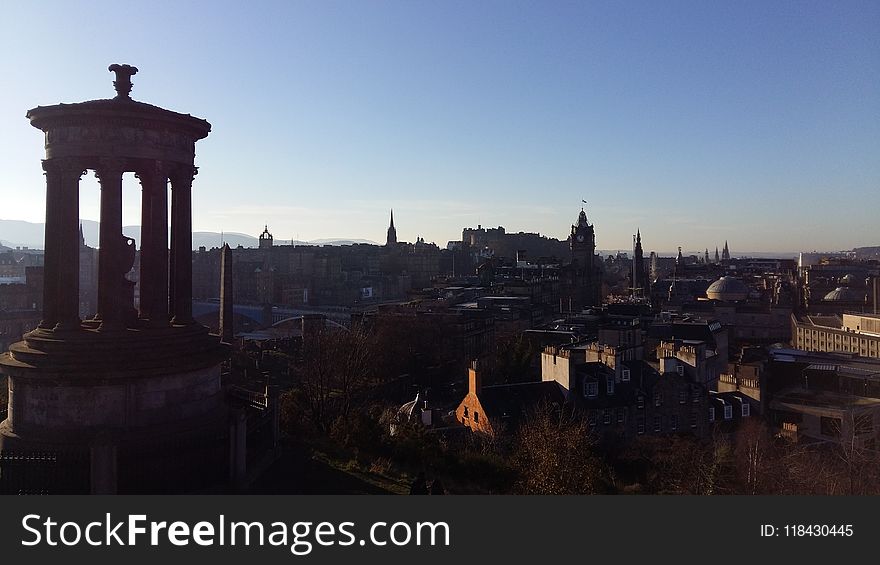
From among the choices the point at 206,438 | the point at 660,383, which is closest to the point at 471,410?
the point at 660,383

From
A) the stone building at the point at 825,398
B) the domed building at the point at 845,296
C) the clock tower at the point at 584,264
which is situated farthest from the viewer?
the clock tower at the point at 584,264

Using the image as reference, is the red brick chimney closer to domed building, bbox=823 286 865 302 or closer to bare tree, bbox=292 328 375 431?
bare tree, bbox=292 328 375 431

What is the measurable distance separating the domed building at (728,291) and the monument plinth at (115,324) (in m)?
95.5

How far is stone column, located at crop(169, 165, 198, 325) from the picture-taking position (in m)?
13.6

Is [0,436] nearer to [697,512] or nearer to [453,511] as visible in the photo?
[453,511]

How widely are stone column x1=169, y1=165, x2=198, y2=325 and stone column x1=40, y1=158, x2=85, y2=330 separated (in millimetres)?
1766

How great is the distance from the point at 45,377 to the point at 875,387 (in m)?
42.0

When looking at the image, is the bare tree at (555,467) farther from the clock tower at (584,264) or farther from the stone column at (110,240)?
the clock tower at (584,264)

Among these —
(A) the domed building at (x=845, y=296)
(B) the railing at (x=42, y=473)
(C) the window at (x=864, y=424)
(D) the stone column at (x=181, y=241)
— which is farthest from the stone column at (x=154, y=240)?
(A) the domed building at (x=845, y=296)

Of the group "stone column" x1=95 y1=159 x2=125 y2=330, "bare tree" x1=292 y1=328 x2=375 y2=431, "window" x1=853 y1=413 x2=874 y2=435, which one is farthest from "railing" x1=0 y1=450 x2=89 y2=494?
"window" x1=853 y1=413 x2=874 y2=435

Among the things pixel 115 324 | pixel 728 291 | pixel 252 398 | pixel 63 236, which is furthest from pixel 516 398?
pixel 728 291

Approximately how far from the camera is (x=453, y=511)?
809 centimetres

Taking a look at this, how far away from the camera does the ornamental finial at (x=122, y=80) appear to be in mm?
12820

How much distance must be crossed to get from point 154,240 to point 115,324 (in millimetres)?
1788
